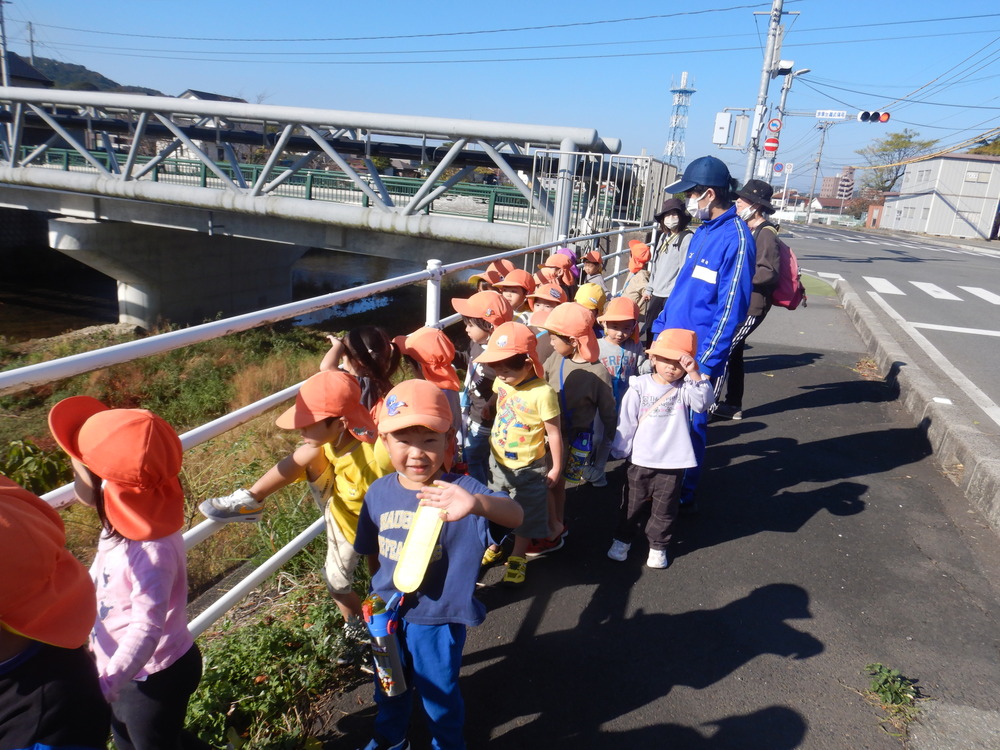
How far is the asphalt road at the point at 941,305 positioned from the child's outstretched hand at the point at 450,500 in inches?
207

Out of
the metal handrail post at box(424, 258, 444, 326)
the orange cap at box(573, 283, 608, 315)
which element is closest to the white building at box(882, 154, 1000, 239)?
the orange cap at box(573, 283, 608, 315)

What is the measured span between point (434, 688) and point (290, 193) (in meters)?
15.3

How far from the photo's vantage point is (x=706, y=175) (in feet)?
12.1

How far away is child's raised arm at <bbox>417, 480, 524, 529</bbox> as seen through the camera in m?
1.77

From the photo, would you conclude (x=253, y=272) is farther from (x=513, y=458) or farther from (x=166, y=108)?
(x=513, y=458)

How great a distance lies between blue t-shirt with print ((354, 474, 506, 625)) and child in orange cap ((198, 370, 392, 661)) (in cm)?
32

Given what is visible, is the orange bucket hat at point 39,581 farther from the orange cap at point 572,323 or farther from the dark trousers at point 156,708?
the orange cap at point 572,323

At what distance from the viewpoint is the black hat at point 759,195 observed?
5.07 m

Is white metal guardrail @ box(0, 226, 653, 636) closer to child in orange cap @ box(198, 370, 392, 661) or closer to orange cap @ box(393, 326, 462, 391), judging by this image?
child in orange cap @ box(198, 370, 392, 661)

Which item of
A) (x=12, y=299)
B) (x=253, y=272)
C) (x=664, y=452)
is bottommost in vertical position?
(x=12, y=299)

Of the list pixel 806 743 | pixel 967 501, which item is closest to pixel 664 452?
pixel 806 743

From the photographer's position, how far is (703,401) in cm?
329

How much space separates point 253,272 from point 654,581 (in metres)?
22.7

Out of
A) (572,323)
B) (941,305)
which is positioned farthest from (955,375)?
(941,305)
